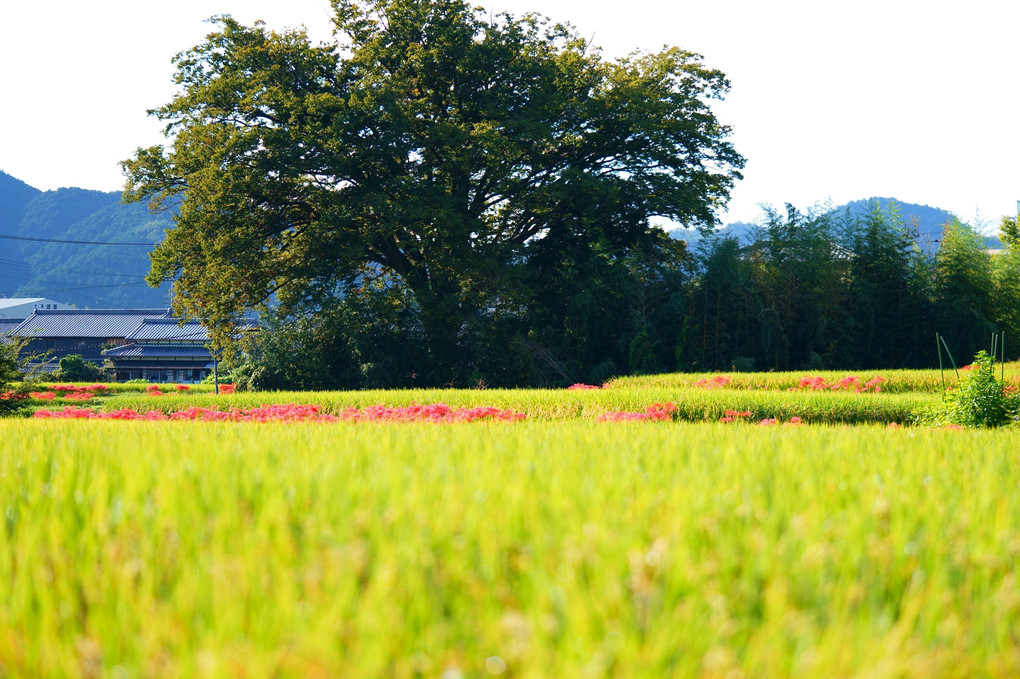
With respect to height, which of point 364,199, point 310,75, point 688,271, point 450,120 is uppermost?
point 310,75

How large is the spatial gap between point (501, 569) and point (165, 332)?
173 ft

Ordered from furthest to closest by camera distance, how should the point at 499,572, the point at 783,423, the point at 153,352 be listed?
the point at 153,352, the point at 783,423, the point at 499,572

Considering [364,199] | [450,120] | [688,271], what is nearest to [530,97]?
[450,120]

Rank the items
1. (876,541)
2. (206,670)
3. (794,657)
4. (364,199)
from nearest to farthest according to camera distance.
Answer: (206,670) < (794,657) < (876,541) < (364,199)

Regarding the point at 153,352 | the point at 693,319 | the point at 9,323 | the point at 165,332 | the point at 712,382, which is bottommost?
the point at 712,382

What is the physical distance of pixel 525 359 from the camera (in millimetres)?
19672

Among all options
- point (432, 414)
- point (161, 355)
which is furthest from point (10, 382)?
point (161, 355)

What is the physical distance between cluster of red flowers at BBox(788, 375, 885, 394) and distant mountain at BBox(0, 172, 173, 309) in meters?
98.8

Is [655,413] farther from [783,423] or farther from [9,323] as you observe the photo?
[9,323]

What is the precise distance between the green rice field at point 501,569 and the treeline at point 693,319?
55.1 ft

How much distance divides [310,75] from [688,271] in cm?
1322

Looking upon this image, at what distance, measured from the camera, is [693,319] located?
2061 cm

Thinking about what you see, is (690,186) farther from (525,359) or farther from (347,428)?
(347,428)

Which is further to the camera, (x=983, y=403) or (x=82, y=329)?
(x=82, y=329)
